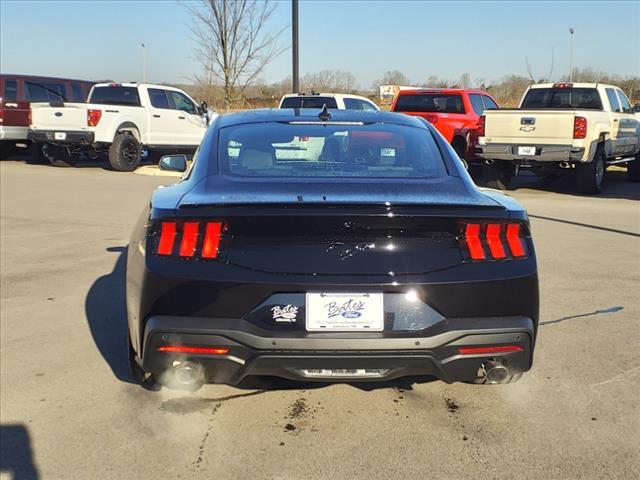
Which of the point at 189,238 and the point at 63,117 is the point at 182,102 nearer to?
the point at 63,117

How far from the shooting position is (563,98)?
45.4 feet

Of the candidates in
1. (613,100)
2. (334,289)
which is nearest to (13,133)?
(613,100)

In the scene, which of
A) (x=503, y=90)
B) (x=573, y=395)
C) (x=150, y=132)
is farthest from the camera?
(x=503, y=90)

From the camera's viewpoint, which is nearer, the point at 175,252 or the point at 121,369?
the point at 175,252

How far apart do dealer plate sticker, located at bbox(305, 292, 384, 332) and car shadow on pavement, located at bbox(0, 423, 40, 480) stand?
1.44 meters

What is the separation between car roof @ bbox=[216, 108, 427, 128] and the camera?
424 cm

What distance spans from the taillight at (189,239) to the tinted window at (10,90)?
1725cm

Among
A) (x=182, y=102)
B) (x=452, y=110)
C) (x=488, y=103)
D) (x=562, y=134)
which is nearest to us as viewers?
(x=562, y=134)

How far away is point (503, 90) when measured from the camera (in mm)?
42312

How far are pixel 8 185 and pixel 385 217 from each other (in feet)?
41.6

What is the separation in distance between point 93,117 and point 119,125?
73 cm

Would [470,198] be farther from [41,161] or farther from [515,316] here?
[41,161]

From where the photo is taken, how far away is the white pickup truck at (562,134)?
12031 mm

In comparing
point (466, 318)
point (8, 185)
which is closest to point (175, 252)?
point (466, 318)
